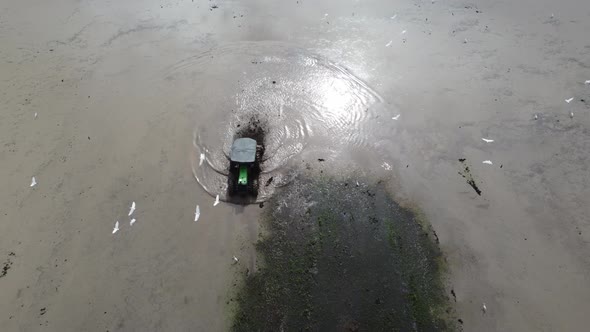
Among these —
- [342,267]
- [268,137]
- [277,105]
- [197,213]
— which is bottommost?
[342,267]

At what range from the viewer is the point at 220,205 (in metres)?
9.79

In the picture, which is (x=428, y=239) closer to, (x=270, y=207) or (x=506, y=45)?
(x=270, y=207)

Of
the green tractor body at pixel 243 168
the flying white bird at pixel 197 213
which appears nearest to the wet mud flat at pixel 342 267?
the green tractor body at pixel 243 168

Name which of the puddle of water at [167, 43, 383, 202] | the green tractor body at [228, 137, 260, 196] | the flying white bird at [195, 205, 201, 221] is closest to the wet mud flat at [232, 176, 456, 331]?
the green tractor body at [228, 137, 260, 196]

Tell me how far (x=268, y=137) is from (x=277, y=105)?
1443 mm

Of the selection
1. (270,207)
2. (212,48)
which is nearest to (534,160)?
(270,207)

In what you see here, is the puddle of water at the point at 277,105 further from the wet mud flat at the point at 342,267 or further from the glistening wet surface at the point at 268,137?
the wet mud flat at the point at 342,267

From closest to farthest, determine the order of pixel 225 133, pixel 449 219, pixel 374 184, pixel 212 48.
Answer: pixel 449 219, pixel 374 184, pixel 225 133, pixel 212 48

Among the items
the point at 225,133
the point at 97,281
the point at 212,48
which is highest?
the point at 212,48

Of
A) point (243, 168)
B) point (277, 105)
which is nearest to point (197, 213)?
point (243, 168)

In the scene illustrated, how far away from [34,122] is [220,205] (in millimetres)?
6337

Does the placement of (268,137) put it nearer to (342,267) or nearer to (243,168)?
(243,168)

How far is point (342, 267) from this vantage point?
28.8 ft

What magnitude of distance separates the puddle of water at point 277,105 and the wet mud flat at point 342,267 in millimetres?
1184
